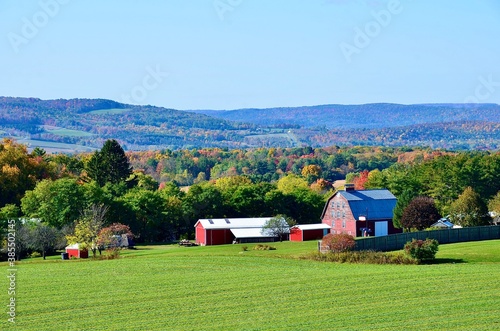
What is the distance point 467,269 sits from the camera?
4256 centimetres

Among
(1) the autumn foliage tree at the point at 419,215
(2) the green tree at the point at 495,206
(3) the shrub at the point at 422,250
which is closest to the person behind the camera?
(3) the shrub at the point at 422,250

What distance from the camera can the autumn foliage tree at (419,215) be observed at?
68750 millimetres

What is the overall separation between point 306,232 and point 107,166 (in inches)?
1377

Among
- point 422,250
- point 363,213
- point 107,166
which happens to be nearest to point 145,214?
point 363,213

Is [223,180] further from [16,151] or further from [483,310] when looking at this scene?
[483,310]

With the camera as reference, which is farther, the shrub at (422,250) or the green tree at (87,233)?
the green tree at (87,233)

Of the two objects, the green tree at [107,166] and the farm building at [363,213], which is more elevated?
the green tree at [107,166]

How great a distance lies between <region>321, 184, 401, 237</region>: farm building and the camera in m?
77.9

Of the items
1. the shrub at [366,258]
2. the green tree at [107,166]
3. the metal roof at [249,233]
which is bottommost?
the shrub at [366,258]

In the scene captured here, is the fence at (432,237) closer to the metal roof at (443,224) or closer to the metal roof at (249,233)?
the metal roof at (443,224)

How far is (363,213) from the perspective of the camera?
7794cm

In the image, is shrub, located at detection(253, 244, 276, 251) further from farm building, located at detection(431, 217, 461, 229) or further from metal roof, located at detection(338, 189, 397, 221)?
Answer: metal roof, located at detection(338, 189, 397, 221)

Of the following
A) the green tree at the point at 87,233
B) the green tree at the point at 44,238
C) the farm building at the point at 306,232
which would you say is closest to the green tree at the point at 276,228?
the farm building at the point at 306,232

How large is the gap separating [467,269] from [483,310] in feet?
40.2
